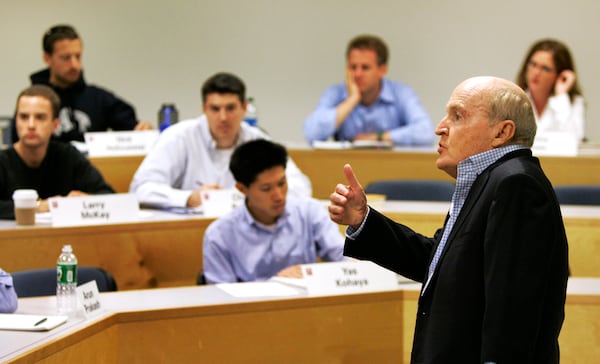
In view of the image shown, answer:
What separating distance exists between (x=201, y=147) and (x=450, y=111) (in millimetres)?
3163

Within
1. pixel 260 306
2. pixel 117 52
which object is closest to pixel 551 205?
pixel 260 306

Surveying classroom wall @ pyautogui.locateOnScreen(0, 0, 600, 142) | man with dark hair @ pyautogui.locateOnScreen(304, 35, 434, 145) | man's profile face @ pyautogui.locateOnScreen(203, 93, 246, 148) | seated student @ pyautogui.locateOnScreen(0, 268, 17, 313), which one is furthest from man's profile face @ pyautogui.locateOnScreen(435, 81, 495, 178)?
classroom wall @ pyautogui.locateOnScreen(0, 0, 600, 142)

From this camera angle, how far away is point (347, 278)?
10.4 feet

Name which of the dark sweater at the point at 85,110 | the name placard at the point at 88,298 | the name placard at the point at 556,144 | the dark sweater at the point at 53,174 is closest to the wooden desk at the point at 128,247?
the dark sweater at the point at 53,174

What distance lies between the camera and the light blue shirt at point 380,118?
5934 mm

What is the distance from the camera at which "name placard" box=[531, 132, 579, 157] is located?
531cm

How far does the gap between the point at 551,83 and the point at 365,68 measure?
1.13m

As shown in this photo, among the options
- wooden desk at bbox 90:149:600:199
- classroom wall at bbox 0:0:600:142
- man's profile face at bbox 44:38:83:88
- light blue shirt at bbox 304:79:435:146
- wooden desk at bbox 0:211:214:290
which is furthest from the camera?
classroom wall at bbox 0:0:600:142

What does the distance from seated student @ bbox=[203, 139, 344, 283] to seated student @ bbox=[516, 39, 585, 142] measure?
2411mm

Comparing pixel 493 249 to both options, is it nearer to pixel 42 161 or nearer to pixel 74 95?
pixel 42 161

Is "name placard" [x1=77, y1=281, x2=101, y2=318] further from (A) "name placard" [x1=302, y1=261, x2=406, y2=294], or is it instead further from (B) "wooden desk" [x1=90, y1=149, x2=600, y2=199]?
(B) "wooden desk" [x1=90, y1=149, x2=600, y2=199]

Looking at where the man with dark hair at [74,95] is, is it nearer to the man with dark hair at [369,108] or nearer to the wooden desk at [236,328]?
the man with dark hair at [369,108]

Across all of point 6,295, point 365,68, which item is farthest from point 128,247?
point 365,68

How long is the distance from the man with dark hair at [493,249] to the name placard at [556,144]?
137 inches
